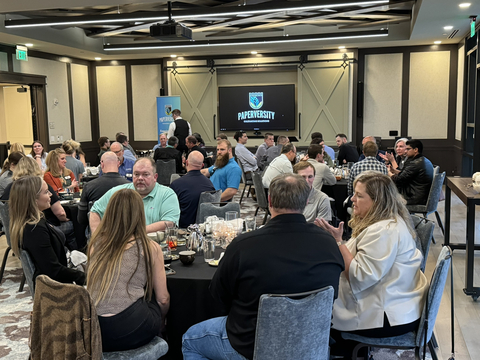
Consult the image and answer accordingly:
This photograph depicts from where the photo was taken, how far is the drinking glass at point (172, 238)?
3.44 metres

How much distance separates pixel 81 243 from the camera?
18.3 feet

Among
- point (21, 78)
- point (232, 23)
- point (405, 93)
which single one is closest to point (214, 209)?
point (232, 23)

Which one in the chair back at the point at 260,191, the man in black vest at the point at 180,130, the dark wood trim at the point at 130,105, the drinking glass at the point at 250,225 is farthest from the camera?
the dark wood trim at the point at 130,105

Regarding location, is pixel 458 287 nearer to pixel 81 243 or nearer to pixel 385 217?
pixel 385 217

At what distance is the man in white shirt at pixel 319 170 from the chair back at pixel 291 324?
3974 mm

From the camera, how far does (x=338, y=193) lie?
6793mm

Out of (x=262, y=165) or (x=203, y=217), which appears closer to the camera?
(x=203, y=217)

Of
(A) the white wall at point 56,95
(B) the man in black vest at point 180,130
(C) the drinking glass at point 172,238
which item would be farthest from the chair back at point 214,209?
(A) the white wall at point 56,95

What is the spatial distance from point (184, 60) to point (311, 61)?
3629mm

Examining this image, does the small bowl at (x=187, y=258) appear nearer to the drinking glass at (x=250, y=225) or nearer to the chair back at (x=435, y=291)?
the drinking glass at (x=250, y=225)

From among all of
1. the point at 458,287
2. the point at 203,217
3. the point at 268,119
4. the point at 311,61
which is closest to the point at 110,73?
the point at 268,119

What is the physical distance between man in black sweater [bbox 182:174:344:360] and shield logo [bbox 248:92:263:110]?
1132 cm

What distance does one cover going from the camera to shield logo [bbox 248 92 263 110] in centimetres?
1352

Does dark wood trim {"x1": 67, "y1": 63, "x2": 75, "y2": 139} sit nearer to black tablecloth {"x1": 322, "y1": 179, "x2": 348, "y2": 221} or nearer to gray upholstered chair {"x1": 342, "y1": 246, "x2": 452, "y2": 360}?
black tablecloth {"x1": 322, "y1": 179, "x2": 348, "y2": 221}
